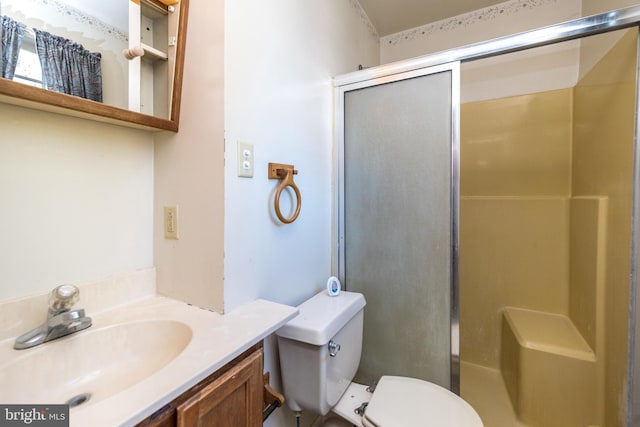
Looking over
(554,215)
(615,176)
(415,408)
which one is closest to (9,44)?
(415,408)

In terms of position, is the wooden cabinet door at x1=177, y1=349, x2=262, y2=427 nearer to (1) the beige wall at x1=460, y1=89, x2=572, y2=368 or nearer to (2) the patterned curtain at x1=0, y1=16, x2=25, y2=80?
(2) the patterned curtain at x1=0, y1=16, x2=25, y2=80

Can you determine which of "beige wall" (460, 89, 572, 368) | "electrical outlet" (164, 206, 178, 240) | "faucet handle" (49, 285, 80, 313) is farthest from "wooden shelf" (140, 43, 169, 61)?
"beige wall" (460, 89, 572, 368)

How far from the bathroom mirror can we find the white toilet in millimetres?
868

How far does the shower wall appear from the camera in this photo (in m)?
1.25

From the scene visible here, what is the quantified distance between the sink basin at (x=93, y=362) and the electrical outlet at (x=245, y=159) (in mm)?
504

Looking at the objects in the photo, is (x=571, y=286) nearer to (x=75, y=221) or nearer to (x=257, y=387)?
(x=257, y=387)

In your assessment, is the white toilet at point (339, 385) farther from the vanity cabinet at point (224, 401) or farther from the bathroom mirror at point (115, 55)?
the bathroom mirror at point (115, 55)

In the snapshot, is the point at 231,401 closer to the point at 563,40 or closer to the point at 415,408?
the point at 415,408

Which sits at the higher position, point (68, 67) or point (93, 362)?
point (68, 67)

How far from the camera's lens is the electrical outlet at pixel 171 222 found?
963 millimetres

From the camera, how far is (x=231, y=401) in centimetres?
66

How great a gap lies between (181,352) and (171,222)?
0.49m

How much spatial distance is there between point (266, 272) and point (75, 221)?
610 mm

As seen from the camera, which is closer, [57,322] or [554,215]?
[57,322]
